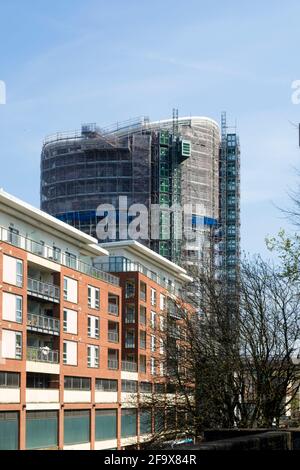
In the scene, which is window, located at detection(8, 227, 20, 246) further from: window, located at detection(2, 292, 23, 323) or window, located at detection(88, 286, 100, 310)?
window, located at detection(88, 286, 100, 310)

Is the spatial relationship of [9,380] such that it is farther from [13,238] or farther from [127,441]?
[127,441]

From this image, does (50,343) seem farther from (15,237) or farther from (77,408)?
(15,237)

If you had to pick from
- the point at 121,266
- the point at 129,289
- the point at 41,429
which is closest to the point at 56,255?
the point at 41,429

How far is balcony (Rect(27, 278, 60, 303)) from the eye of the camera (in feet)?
182

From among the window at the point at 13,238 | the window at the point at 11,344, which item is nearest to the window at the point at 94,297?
the window at the point at 13,238

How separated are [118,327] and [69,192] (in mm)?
27368

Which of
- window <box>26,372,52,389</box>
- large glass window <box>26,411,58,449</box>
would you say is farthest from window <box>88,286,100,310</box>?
large glass window <box>26,411,58,449</box>

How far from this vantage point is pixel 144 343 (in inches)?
3172

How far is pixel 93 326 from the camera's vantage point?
67.4m

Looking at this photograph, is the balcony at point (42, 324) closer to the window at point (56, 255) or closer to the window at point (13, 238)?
the window at point (56, 255)

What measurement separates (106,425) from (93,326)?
7823 mm

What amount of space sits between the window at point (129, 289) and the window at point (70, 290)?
17.0m

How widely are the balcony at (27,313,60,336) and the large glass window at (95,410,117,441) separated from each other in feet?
34.2

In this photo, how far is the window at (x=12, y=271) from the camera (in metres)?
51.4
